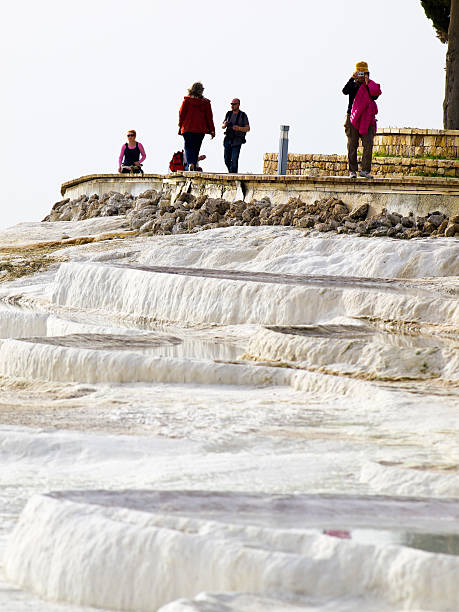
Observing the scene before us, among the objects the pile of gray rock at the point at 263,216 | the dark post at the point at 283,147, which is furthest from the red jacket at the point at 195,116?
the dark post at the point at 283,147

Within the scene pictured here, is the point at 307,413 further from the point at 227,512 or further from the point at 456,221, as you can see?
the point at 456,221

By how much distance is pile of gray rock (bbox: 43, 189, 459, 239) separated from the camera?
41.1 ft

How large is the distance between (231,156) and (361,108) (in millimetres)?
4214

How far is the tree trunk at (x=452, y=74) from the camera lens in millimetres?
18844

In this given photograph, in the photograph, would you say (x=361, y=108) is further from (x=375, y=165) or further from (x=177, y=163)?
(x=177, y=163)

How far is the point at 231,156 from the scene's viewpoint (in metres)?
17.5

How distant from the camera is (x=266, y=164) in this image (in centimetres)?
2055

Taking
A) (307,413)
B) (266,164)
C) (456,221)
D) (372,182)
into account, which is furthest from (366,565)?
(266,164)

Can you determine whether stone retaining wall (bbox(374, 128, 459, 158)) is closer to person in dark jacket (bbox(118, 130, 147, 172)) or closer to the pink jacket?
the pink jacket

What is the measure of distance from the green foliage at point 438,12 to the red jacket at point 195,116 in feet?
22.1

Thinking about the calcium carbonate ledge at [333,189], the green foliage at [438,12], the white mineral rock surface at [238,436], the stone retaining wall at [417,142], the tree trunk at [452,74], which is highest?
the green foliage at [438,12]

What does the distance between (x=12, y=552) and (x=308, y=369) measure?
354 cm

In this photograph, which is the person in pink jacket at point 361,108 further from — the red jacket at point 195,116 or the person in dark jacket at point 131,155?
the person in dark jacket at point 131,155

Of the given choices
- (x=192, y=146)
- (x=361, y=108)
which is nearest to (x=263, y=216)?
(x=361, y=108)
